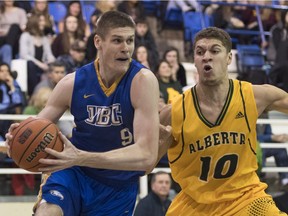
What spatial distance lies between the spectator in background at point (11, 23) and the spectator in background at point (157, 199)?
2.91 meters

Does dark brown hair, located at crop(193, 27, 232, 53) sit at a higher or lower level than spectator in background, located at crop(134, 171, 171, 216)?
higher

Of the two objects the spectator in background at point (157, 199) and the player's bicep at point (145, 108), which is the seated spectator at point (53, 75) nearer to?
the spectator in background at point (157, 199)

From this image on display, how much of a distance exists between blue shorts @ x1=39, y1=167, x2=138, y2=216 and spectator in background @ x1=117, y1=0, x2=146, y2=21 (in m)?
5.82

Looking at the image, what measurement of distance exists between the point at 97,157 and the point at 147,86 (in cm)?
64

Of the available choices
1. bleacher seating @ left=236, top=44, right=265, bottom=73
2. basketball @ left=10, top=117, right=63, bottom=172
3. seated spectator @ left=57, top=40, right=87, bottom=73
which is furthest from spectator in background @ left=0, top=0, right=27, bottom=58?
basketball @ left=10, top=117, right=63, bottom=172

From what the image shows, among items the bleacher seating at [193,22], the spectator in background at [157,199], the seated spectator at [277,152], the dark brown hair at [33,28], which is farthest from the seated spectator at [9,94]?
the bleacher seating at [193,22]

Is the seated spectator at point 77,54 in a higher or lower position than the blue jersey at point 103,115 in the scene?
higher

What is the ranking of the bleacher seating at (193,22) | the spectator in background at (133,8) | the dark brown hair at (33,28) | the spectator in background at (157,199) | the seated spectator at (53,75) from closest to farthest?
the spectator in background at (157,199) → the seated spectator at (53,75) → the dark brown hair at (33,28) → the spectator in background at (133,8) → the bleacher seating at (193,22)

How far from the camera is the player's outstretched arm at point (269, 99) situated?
16.0 ft

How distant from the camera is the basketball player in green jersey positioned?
4723 mm

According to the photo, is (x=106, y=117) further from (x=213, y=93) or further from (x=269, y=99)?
(x=269, y=99)

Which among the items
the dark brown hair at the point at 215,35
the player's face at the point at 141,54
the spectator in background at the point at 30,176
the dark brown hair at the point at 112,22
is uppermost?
the dark brown hair at the point at 112,22

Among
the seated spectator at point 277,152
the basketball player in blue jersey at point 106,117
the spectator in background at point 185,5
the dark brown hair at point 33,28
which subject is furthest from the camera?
the spectator in background at point 185,5

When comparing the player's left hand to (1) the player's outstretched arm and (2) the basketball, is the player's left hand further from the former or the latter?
(1) the player's outstretched arm
